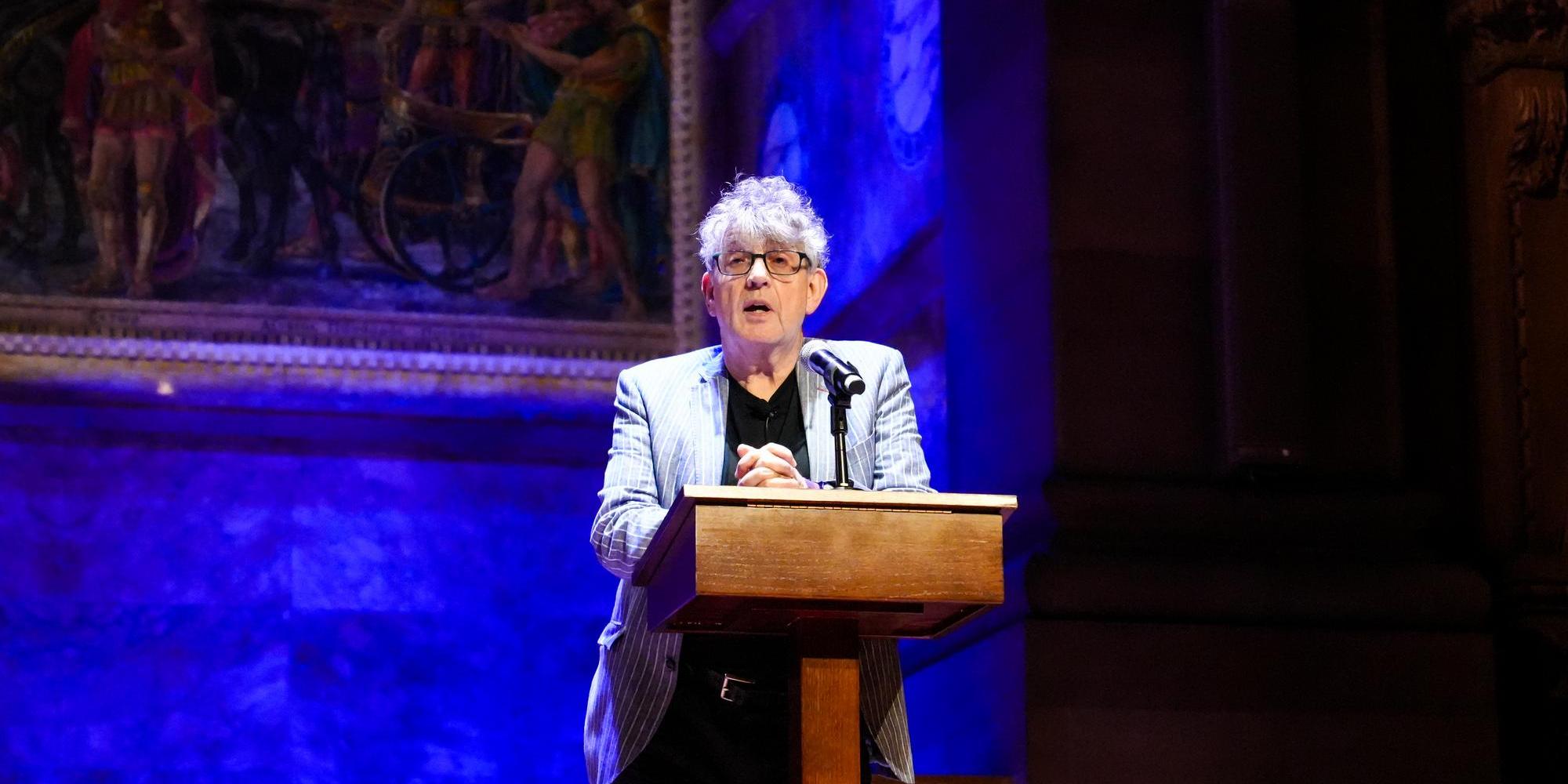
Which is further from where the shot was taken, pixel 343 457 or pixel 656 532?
pixel 343 457

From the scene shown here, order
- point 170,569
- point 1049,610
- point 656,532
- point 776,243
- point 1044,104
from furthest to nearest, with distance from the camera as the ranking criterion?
point 170,569
point 1044,104
point 1049,610
point 776,243
point 656,532

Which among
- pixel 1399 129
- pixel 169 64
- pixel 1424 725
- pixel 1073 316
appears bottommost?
pixel 1424 725

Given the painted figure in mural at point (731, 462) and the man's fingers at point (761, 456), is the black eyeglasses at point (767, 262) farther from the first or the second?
the man's fingers at point (761, 456)

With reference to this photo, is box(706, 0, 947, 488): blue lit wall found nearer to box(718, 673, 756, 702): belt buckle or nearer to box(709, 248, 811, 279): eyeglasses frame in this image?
box(709, 248, 811, 279): eyeglasses frame

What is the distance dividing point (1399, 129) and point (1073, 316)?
1099 millimetres

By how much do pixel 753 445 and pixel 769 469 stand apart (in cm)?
45

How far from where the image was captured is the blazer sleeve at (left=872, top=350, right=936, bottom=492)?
119 inches

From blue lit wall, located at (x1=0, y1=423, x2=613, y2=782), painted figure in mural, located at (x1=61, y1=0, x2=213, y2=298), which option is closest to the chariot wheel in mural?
painted figure in mural, located at (x1=61, y1=0, x2=213, y2=298)

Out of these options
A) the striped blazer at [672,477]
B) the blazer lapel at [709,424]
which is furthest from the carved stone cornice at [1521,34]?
the blazer lapel at [709,424]

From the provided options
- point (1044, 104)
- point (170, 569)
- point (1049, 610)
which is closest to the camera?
point (1049, 610)

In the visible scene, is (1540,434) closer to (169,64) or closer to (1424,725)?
(1424,725)

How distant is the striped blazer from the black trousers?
48 millimetres

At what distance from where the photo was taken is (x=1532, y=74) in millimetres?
4562

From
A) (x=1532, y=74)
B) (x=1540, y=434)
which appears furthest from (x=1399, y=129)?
(x=1540, y=434)
